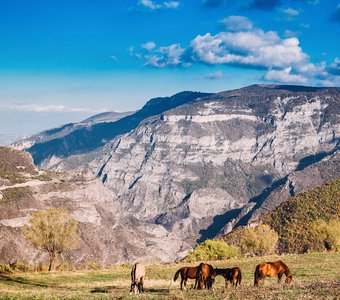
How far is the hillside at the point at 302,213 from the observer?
134875 millimetres

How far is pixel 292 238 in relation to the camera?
132875 mm

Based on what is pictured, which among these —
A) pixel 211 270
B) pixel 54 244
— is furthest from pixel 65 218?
pixel 211 270

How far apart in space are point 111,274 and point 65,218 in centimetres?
1858

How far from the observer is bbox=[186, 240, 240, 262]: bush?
76.4 meters

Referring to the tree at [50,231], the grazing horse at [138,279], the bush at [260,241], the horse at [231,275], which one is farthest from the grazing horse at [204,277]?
the bush at [260,241]

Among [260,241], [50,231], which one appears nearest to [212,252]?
[260,241]

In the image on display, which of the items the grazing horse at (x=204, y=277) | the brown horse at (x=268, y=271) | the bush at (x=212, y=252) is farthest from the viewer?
the bush at (x=212, y=252)

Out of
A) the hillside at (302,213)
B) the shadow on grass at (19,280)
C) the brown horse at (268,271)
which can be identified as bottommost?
the hillside at (302,213)

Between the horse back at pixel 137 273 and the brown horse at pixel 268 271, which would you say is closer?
the brown horse at pixel 268 271

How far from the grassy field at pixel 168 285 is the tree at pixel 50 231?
14.2 m

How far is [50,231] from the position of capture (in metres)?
62.8

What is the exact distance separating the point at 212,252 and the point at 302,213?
92813 mm

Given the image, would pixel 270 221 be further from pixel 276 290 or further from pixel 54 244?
pixel 276 290

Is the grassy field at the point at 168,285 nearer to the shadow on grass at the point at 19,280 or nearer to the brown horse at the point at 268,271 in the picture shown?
the shadow on grass at the point at 19,280
